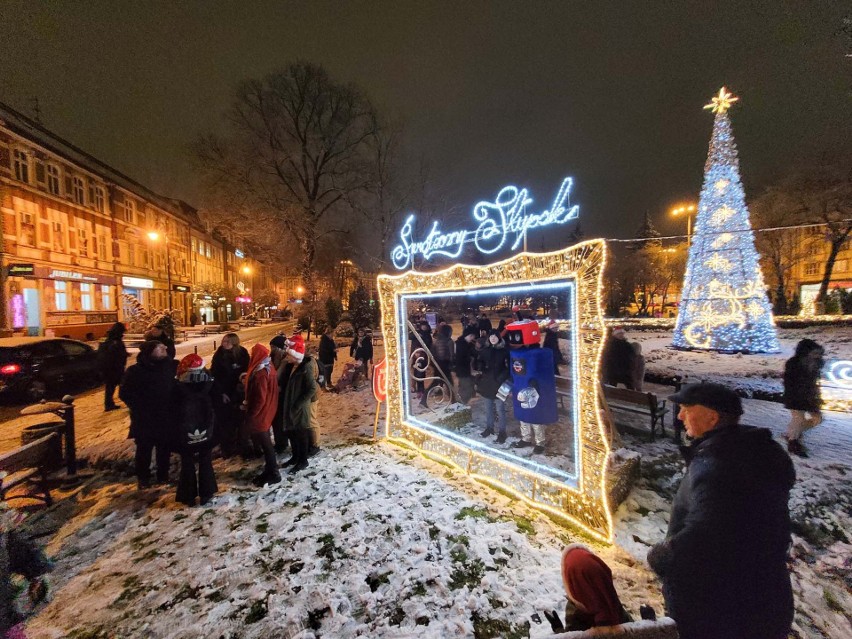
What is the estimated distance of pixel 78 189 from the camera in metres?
24.6

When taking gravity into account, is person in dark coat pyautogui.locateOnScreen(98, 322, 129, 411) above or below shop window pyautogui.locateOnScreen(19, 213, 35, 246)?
below

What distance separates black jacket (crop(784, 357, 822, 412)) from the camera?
5359 millimetres

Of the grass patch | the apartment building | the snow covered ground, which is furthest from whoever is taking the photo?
the apartment building

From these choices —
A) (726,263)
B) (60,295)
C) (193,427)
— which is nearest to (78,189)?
(60,295)

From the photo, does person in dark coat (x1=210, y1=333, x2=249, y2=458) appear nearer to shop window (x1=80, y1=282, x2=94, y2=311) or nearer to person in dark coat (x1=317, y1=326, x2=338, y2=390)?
person in dark coat (x1=317, y1=326, x2=338, y2=390)

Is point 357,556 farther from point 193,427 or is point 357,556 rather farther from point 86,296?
point 86,296

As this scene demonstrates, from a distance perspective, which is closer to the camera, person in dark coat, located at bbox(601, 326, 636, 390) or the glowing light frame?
the glowing light frame

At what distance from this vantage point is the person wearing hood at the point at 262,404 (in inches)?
194

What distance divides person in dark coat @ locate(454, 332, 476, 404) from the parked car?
866cm

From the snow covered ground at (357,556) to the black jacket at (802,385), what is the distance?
0.86 metres

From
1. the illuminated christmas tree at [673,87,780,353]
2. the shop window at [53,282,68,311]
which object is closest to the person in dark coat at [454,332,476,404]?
the illuminated christmas tree at [673,87,780,353]

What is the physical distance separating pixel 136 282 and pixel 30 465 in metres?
33.4

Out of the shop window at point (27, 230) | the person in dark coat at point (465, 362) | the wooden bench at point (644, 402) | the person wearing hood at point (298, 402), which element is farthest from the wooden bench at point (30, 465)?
the shop window at point (27, 230)

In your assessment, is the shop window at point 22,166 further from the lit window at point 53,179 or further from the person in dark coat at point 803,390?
the person in dark coat at point 803,390
